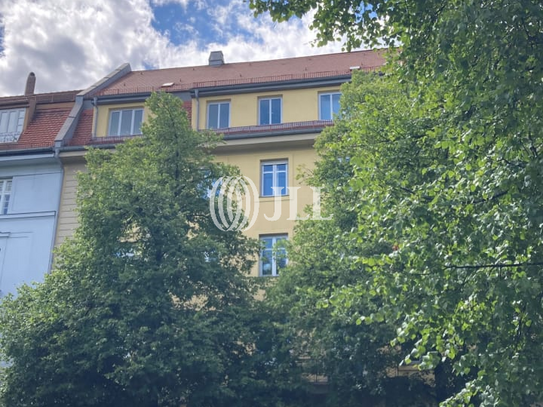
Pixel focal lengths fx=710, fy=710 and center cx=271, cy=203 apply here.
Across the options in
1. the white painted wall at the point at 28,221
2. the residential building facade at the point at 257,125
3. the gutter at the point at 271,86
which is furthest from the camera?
the gutter at the point at 271,86

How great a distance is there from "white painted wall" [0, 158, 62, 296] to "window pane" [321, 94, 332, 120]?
9.54 meters

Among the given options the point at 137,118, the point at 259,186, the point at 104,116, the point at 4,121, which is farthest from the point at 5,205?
the point at 259,186

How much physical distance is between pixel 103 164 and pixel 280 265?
5688mm

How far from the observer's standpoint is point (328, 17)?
11.6m

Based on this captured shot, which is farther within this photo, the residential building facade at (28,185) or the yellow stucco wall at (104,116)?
the yellow stucco wall at (104,116)

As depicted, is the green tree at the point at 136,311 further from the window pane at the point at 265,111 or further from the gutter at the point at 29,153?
the gutter at the point at 29,153

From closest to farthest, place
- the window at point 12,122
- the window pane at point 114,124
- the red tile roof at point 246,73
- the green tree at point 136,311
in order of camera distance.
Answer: the green tree at point 136,311, the window pane at point 114,124, the red tile roof at point 246,73, the window at point 12,122

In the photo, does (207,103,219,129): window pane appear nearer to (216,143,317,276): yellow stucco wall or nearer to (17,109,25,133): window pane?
(216,143,317,276): yellow stucco wall

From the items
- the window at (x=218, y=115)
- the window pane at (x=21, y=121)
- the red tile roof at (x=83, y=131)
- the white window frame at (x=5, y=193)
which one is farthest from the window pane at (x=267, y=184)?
the window pane at (x=21, y=121)

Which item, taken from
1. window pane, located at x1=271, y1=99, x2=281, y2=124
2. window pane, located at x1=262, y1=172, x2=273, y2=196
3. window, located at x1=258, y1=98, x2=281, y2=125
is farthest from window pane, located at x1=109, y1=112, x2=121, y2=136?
window pane, located at x1=262, y1=172, x2=273, y2=196

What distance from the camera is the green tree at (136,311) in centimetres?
1579

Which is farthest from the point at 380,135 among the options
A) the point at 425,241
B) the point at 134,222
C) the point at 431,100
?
the point at 134,222

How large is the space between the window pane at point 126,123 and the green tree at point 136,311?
785 cm

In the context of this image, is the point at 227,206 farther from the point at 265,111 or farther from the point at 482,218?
the point at 482,218
